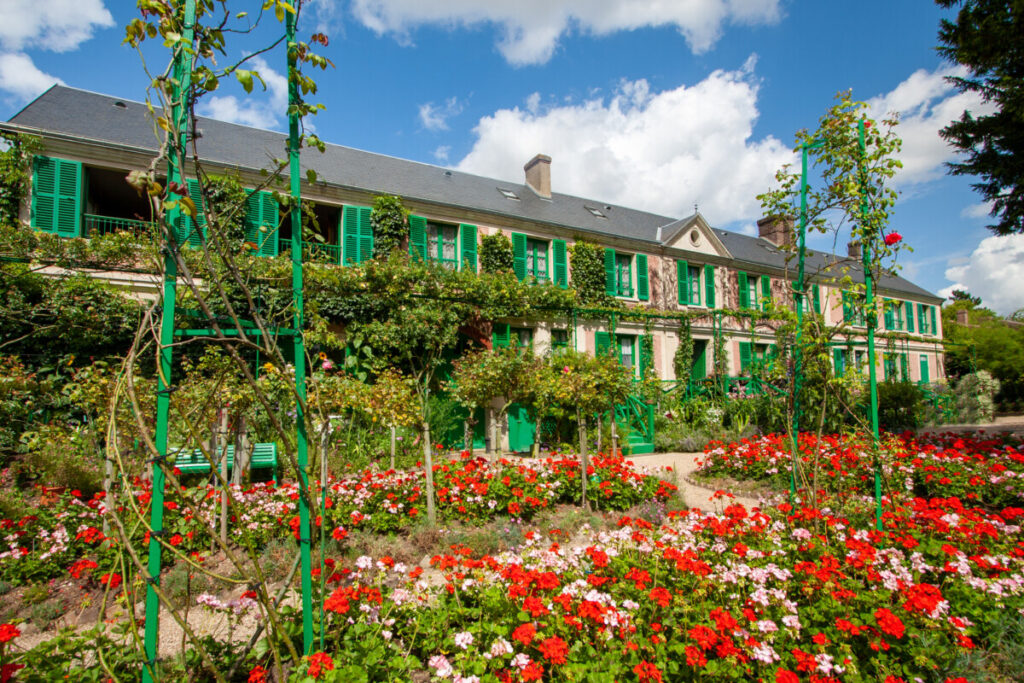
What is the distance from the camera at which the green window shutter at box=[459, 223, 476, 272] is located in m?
11.8

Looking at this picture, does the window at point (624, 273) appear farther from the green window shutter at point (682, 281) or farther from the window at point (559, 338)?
the window at point (559, 338)

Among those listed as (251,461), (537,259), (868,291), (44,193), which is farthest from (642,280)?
(44,193)

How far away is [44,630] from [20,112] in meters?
10.1

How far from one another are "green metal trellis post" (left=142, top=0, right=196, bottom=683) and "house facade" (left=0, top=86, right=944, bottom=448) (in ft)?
16.2

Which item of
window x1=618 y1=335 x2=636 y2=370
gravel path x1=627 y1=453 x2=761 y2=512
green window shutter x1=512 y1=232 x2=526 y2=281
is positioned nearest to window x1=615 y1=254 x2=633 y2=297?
window x1=618 y1=335 x2=636 y2=370

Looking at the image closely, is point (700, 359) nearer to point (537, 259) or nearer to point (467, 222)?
point (537, 259)

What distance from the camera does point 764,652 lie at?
2.10 meters

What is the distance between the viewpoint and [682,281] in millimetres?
15094

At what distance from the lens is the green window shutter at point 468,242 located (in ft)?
38.9

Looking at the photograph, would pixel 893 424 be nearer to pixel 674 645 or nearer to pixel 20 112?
pixel 674 645

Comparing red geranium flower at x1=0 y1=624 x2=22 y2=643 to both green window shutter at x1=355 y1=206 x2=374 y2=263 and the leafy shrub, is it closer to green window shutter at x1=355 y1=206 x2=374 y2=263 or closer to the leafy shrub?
green window shutter at x1=355 y1=206 x2=374 y2=263

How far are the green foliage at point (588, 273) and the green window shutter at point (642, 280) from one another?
147 centimetres

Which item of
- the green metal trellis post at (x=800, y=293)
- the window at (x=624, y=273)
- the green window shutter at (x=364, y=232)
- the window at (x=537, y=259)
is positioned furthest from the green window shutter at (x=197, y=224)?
the window at (x=624, y=273)

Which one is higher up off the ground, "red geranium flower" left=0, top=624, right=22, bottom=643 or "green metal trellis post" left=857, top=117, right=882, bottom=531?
"green metal trellis post" left=857, top=117, right=882, bottom=531
